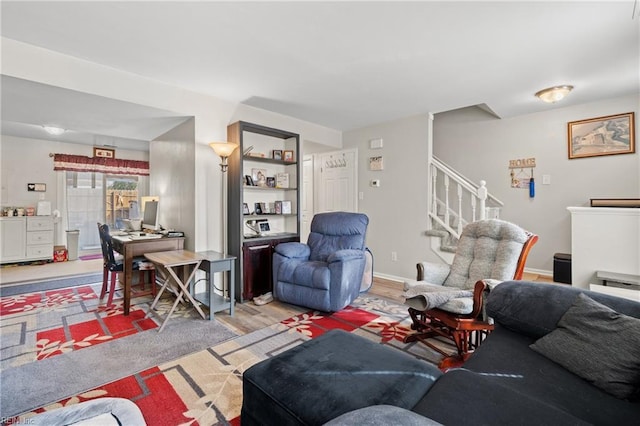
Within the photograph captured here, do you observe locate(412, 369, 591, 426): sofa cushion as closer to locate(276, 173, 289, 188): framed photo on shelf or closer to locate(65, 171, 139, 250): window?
locate(276, 173, 289, 188): framed photo on shelf

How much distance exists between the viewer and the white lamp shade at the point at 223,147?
3.12m

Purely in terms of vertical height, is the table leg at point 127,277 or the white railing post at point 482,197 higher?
the white railing post at point 482,197

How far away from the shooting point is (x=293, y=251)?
338cm

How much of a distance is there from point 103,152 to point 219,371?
19.5 feet

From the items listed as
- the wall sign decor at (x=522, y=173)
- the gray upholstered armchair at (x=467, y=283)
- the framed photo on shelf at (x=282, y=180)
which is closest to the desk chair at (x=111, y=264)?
the framed photo on shelf at (x=282, y=180)

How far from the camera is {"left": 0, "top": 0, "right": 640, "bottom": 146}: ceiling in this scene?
1.96 m

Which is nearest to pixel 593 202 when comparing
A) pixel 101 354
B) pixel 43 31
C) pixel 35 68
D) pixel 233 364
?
pixel 233 364

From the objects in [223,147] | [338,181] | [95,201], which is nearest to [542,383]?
[223,147]

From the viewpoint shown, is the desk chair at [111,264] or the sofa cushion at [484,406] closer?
the sofa cushion at [484,406]

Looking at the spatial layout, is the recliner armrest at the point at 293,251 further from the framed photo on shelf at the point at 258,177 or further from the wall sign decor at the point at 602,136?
the wall sign decor at the point at 602,136

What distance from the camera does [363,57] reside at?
2.56 meters

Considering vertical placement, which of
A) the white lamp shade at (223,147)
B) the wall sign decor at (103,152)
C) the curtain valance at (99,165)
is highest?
the wall sign decor at (103,152)

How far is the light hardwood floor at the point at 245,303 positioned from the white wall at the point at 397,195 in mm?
412

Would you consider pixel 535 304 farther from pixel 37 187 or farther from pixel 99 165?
pixel 37 187
